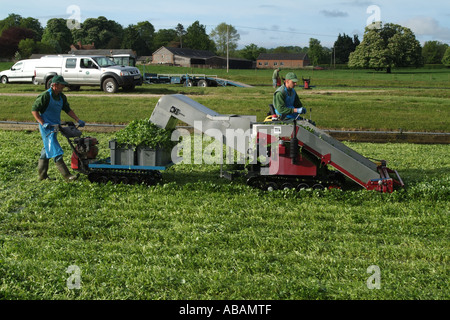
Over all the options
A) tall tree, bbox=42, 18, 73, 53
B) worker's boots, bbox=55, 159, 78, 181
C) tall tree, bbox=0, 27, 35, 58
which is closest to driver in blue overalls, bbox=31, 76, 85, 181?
worker's boots, bbox=55, 159, 78, 181

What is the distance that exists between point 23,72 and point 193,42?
298 ft

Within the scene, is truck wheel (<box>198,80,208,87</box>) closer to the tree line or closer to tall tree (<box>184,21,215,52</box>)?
the tree line

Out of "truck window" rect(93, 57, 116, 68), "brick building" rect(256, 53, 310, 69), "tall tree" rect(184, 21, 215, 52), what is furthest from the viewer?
"tall tree" rect(184, 21, 215, 52)

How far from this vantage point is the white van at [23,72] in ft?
104

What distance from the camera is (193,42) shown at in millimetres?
119812

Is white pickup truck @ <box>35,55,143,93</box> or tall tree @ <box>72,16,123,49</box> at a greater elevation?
tall tree @ <box>72,16,123,49</box>

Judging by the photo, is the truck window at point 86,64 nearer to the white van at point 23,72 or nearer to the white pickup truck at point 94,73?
the white pickup truck at point 94,73

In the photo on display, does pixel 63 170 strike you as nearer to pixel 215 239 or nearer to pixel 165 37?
pixel 215 239

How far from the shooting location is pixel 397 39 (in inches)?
2992

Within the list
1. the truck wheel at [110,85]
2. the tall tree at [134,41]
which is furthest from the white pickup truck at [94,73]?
the tall tree at [134,41]

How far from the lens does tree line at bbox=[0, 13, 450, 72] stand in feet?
250
